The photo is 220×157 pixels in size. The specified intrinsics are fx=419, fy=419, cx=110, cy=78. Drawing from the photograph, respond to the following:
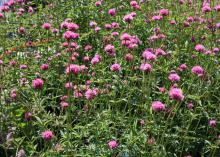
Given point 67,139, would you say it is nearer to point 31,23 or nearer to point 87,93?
point 87,93

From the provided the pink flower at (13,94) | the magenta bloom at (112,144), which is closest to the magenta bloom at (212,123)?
the magenta bloom at (112,144)

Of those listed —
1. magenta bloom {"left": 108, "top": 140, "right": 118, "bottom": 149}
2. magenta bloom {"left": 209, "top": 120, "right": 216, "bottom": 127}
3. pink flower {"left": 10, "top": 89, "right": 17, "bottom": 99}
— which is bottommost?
magenta bloom {"left": 209, "top": 120, "right": 216, "bottom": 127}

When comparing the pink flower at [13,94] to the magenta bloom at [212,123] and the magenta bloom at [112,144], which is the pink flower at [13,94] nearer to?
the magenta bloom at [112,144]

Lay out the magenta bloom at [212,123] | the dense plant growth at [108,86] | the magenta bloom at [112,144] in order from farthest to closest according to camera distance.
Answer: the magenta bloom at [212,123], the dense plant growth at [108,86], the magenta bloom at [112,144]

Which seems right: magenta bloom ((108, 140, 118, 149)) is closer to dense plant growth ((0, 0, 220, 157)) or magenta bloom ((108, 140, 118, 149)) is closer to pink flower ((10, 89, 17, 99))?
dense plant growth ((0, 0, 220, 157))

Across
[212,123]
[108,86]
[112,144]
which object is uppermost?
[108,86]

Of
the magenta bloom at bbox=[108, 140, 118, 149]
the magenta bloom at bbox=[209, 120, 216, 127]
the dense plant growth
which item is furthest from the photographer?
the magenta bloom at bbox=[209, 120, 216, 127]

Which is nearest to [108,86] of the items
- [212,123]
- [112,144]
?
[112,144]

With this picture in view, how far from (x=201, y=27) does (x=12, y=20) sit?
7.76ft

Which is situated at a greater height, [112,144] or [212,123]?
[112,144]

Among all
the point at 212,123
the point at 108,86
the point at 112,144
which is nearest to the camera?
the point at 112,144

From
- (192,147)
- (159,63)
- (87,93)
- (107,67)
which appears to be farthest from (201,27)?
(87,93)

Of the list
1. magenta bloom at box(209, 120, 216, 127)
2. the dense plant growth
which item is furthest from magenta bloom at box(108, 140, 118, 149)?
magenta bloom at box(209, 120, 216, 127)

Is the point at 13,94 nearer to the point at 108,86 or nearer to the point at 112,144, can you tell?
the point at 108,86
